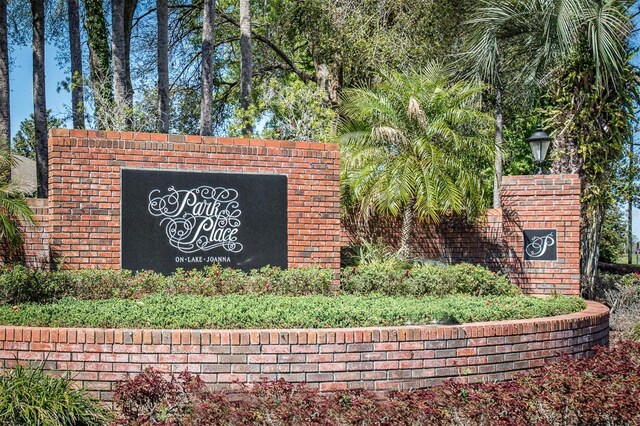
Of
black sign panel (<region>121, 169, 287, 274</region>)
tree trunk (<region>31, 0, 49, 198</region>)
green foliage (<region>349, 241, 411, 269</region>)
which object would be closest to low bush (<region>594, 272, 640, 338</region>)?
green foliage (<region>349, 241, 411, 269</region>)

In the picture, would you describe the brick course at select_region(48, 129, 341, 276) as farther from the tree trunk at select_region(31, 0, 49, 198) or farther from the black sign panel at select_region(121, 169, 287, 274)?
the tree trunk at select_region(31, 0, 49, 198)

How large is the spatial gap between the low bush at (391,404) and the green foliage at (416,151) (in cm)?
593

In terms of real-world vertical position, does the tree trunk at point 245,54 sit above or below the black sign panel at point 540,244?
above

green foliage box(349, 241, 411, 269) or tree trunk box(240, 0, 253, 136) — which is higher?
tree trunk box(240, 0, 253, 136)

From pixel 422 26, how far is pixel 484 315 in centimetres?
1186

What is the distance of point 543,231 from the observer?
12.4m

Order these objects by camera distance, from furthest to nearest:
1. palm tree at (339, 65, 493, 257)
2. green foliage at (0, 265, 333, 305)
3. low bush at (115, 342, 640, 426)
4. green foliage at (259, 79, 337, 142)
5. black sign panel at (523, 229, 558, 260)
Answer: green foliage at (259, 79, 337, 142) < black sign panel at (523, 229, 558, 260) < palm tree at (339, 65, 493, 257) < green foliage at (0, 265, 333, 305) < low bush at (115, 342, 640, 426)

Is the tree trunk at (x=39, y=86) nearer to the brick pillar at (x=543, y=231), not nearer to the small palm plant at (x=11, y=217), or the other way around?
the small palm plant at (x=11, y=217)

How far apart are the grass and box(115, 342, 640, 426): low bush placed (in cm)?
94

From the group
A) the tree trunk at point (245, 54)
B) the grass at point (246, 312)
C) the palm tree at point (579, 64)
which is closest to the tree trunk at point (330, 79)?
the tree trunk at point (245, 54)

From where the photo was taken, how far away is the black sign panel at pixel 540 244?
12.3 metres

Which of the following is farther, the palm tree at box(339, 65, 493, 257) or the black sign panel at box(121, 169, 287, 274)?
the palm tree at box(339, 65, 493, 257)

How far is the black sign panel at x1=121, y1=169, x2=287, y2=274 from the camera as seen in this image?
31.2ft

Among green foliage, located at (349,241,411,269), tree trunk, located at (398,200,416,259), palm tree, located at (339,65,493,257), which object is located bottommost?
green foliage, located at (349,241,411,269)
